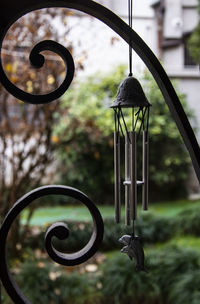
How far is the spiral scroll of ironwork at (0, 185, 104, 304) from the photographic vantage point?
0.85 meters

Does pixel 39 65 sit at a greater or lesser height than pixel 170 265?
greater

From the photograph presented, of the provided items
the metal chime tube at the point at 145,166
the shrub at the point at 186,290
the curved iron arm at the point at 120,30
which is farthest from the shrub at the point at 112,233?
the curved iron arm at the point at 120,30

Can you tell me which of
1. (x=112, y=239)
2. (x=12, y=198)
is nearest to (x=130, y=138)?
(x=12, y=198)

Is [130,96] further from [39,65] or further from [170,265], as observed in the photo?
[170,265]

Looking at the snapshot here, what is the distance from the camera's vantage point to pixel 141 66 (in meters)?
6.40

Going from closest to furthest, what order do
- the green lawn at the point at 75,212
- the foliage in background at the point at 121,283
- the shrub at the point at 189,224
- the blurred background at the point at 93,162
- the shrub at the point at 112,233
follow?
the foliage in background at the point at 121,283 < the blurred background at the point at 93,162 < the shrub at the point at 112,233 < the shrub at the point at 189,224 < the green lawn at the point at 75,212

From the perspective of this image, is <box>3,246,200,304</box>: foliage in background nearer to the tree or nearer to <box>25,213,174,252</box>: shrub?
the tree

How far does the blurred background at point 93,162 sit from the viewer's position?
11.2ft

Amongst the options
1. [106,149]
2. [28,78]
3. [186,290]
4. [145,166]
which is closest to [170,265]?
[186,290]

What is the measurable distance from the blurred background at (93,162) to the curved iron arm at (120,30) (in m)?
0.60

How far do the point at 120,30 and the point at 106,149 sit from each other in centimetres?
580

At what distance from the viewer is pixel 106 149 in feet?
22.1

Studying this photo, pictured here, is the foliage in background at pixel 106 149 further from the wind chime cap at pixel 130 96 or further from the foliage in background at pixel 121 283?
the wind chime cap at pixel 130 96

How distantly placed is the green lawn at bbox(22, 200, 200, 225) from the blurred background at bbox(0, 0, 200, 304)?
0.02m
